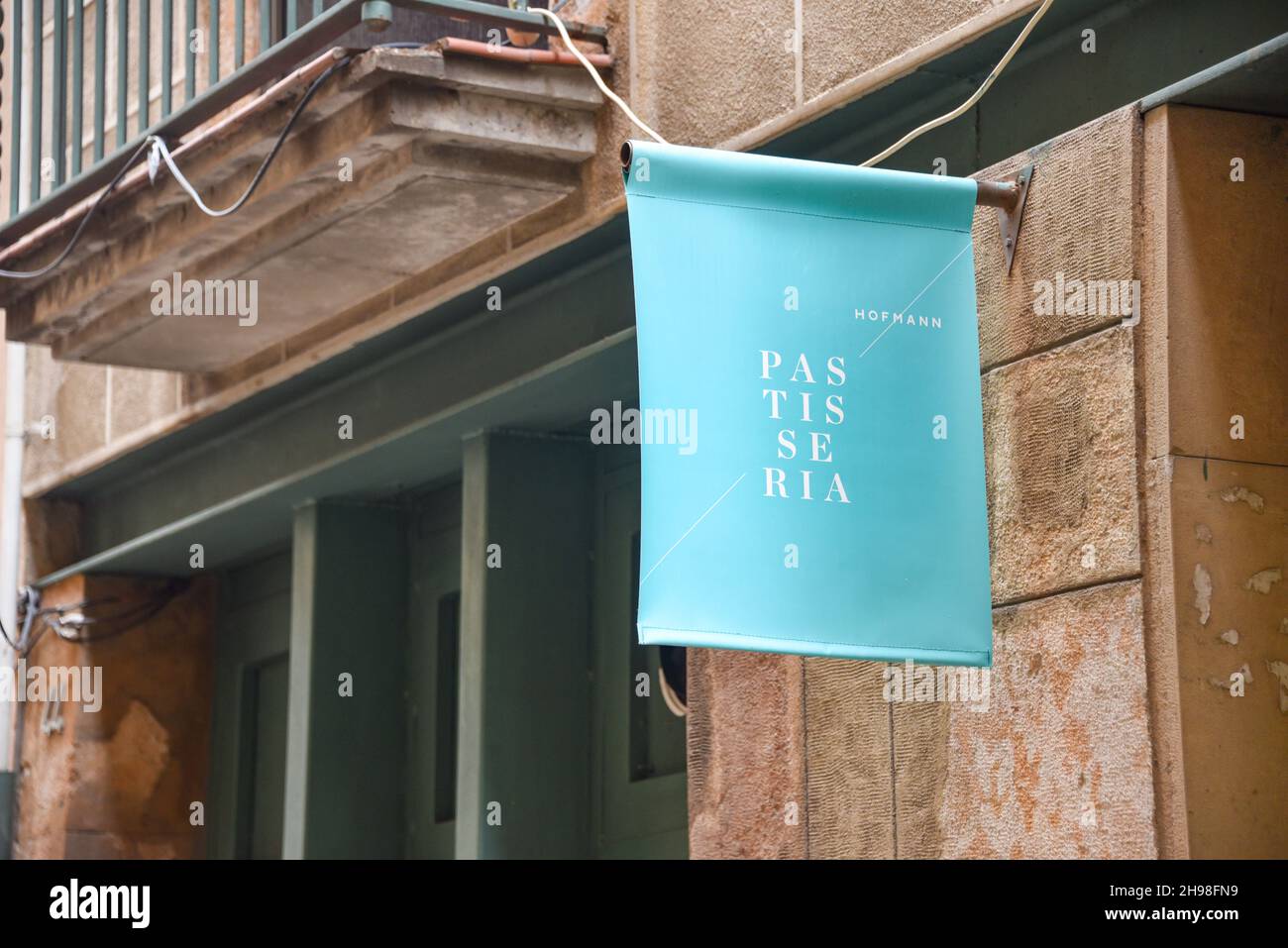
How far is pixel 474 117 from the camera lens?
709cm

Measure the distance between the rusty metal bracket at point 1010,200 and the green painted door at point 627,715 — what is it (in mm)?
2637

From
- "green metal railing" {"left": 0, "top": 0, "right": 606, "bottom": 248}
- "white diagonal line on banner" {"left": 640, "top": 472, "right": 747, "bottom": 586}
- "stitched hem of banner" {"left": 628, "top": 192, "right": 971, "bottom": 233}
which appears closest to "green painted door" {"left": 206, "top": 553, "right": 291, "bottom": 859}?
"green metal railing" {"left": 0, "top": 0, "right": 606, "bottom": 248}

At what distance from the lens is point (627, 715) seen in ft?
27.2

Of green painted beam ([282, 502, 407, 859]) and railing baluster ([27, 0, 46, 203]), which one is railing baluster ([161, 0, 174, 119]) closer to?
railing baluster ([27, 0, 46, 203])

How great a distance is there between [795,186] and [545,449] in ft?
11.1

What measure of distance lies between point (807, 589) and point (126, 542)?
648 cm

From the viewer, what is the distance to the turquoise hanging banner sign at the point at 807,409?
5.00m

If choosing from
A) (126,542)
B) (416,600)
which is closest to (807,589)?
(416,600)

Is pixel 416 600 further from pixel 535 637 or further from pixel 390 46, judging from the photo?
pixel 390 46

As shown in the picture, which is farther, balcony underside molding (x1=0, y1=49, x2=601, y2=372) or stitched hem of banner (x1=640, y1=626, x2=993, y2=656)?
balcony underside molding (x1=0, y1=49, x2=601, y2=372)

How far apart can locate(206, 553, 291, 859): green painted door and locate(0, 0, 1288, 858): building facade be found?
0.03 meters

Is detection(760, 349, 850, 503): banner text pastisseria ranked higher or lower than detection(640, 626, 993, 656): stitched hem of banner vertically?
higher

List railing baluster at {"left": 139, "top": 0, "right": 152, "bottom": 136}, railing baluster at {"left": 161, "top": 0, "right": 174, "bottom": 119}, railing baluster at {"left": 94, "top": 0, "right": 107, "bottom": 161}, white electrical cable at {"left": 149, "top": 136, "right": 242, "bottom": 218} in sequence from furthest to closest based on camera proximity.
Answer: railing baluster at {"left": 94, "top": 0, "right": 107, "bottom": 161} < railing baluster at {"left": 139, "top": 0, "right": 152, "bottom": 136} < railing baluster at {"left": 161, "top": 0, "right": 174, "bottom": 119} < white electrical cable at {"left": 149, "top": 136, "right": 242, "bottom": 218}

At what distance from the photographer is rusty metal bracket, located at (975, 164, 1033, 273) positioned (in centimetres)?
586
